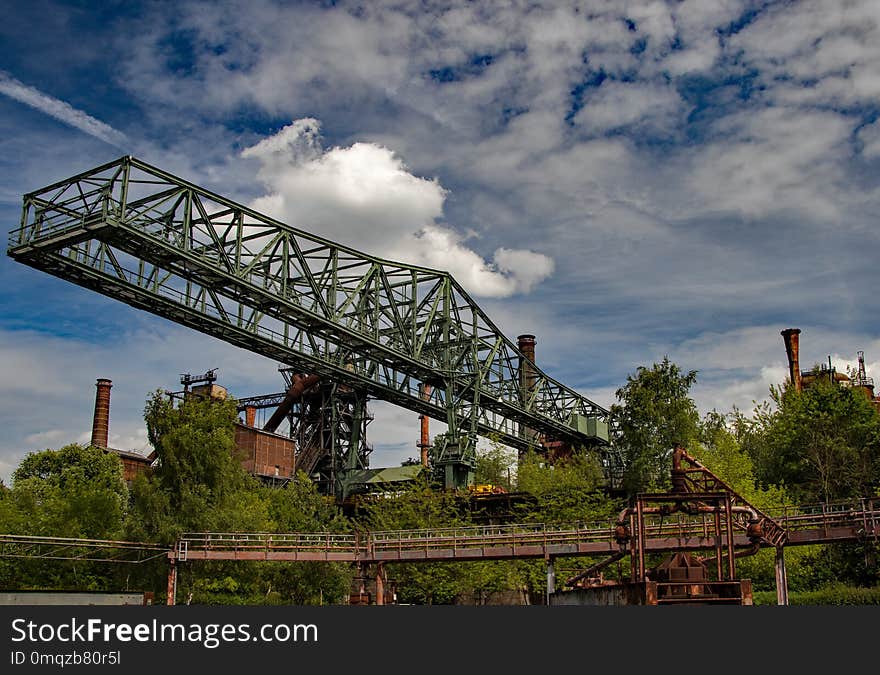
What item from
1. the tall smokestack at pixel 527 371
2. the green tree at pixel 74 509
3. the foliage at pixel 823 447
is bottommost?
the green tree at pixel 74 509

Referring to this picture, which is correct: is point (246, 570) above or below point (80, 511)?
below

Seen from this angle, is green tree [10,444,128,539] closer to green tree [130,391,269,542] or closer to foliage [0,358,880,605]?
foliage [0,358,880,605]

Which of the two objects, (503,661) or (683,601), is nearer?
(503,661)

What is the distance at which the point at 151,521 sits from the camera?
36.9 meters

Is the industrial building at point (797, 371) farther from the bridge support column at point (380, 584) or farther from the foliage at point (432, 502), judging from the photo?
the bridge support column at point (380, 584)

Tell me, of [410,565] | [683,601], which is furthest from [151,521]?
[683,601]

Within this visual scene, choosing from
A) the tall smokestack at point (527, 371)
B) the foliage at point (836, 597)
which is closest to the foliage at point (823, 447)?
the foliage at point (836, 597)

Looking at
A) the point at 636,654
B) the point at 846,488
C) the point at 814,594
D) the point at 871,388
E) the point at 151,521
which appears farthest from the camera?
the point at 871,388

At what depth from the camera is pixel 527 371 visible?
72000 mm

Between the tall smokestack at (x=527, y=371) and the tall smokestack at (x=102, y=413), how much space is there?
34597 mm

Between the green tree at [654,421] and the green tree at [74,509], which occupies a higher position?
the green tree at [654,421]

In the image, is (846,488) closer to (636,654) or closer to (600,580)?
(600,580)

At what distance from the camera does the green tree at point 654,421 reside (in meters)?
49.5

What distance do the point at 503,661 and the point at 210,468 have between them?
25223mm
